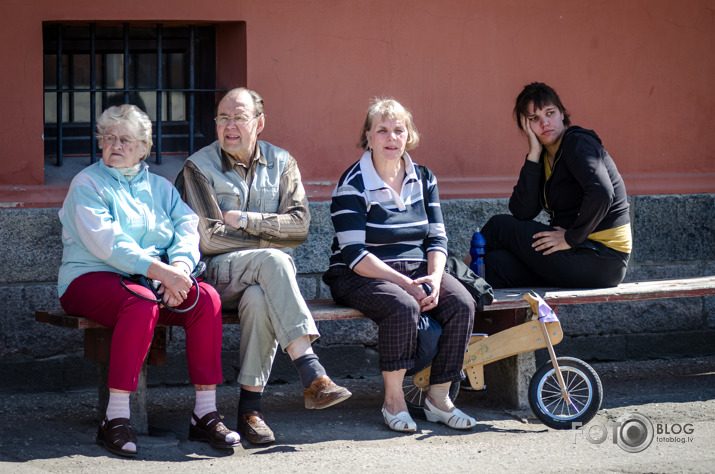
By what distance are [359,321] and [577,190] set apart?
60.5 inches

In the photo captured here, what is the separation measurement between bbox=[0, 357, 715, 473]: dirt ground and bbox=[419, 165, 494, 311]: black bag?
0.59m

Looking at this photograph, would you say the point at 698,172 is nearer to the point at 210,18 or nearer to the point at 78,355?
the point at 210,18

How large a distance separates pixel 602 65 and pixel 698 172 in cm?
100

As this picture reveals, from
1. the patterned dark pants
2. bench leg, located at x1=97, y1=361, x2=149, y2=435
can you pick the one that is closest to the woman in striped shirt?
the patterned dark pants

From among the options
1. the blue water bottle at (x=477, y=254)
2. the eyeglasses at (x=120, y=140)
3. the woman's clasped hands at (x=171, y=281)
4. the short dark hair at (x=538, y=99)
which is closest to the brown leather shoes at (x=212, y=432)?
the woman's clasped hands at (x=171, y=281)

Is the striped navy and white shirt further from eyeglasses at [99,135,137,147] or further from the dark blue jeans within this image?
eyeglasses at [99,135,137,147]

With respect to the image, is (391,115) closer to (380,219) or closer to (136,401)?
(380,219)

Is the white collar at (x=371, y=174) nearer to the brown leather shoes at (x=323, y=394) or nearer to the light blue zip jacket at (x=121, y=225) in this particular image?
the light blue zip jacket at (x=121, y=225)

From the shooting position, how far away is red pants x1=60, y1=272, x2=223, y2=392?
3.94m

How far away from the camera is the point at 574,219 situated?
5.01m

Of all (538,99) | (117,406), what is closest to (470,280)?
(538,99)

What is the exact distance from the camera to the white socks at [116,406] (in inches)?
155

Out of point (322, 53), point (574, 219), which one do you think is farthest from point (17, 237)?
point (574, 219)

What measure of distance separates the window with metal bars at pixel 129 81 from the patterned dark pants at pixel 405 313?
1.51 m
